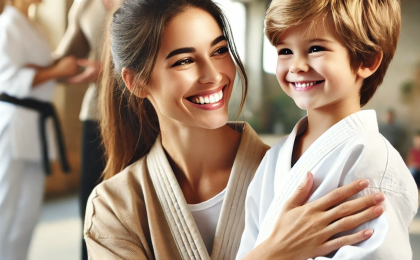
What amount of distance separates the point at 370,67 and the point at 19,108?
4.78ft

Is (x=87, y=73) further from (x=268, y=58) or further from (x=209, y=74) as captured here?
(x=209, y=74)

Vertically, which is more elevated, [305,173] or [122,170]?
[305,173]

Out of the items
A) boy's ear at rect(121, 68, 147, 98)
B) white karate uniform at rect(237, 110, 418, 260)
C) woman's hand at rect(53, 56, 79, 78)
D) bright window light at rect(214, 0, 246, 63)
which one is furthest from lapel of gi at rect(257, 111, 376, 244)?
woman's hand at rect(53, 56, 79, 78)

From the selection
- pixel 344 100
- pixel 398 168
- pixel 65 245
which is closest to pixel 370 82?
pixel 344 100

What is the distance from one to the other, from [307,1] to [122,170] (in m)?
0.62

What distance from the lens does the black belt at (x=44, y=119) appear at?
187 centimetres

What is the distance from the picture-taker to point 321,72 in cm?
78

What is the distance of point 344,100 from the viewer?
2.76 feet

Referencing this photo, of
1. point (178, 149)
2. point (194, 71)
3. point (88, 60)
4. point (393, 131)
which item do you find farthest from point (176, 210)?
point (393, 131)

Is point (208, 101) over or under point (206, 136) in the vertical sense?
over

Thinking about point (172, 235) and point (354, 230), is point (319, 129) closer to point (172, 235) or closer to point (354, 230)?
point (354, 230)

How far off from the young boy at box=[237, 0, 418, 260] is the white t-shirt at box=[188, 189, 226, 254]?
179 millimetres

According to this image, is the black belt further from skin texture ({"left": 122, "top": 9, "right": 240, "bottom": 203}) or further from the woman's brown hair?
skin texture ({"left": 122, "top": 9, "right": 240, "bottom": 203})

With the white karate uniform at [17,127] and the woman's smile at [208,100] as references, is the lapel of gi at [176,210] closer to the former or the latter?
the woman's smile at [208,100]
